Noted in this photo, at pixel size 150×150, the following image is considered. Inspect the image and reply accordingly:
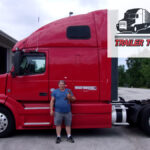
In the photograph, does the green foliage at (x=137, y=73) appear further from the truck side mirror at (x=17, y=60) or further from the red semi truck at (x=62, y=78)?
the truck side mirror at (x=17, y=60)

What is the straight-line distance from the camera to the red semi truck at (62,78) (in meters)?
6.15

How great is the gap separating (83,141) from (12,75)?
2616 millimetres

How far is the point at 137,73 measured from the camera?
236ft

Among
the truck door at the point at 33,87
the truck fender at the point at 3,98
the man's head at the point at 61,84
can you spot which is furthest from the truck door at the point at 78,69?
the truck fender at the point at 3,98

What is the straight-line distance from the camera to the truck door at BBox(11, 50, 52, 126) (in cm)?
613

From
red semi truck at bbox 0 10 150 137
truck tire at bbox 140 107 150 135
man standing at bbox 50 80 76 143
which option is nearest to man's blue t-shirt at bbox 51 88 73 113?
man standing at bbox 50 80 76 143

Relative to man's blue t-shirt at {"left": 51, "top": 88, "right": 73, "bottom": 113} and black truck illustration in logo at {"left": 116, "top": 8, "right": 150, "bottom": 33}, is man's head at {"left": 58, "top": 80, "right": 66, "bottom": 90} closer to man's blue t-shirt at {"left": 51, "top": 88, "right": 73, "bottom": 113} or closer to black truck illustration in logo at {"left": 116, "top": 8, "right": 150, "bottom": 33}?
man's blue t-shirt at {"left": 51, "top": 88, "right": 73, "bottom": 113}

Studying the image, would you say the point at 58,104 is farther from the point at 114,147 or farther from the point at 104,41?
the point at 104,41

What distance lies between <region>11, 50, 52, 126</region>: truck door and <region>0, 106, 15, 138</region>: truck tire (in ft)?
1.35

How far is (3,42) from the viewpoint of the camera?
13.8 meters

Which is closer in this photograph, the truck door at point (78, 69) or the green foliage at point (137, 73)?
the truck door at point (78, 69)

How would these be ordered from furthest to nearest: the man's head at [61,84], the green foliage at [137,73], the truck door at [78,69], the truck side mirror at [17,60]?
1. the green foliage at [137,73]
2. the truck door at [78,69]
3. the truck side mirror at [17,60]
4. the man's head at [61,84]

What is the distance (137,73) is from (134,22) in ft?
218

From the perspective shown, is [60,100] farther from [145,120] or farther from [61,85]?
[145,120]
